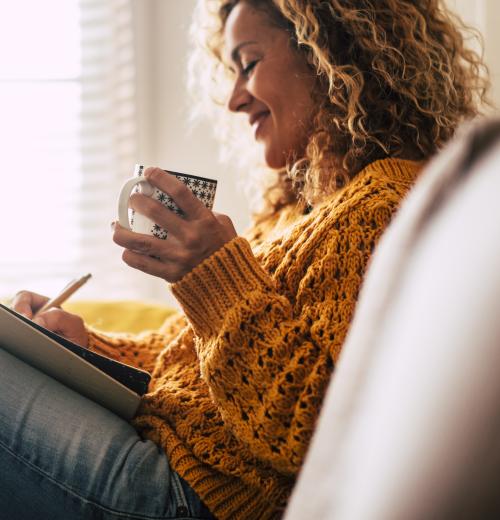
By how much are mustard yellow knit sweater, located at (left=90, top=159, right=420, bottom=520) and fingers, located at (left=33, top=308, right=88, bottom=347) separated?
0.76 ft

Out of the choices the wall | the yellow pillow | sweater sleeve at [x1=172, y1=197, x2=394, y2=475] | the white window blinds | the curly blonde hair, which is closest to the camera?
sweater sleeve at [x1=172, y1=197, x2=394, y2=475]

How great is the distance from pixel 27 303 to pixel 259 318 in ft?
1.46

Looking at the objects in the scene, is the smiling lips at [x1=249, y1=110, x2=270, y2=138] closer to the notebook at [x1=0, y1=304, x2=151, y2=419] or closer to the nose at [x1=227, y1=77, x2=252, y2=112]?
the nose at [x1=227, y1=77, x2=252, y2=112]

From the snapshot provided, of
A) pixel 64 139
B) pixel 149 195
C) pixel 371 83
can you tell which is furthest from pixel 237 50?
pixel 64 139

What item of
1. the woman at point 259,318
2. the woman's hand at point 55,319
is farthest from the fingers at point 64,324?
the woman at point 259,318

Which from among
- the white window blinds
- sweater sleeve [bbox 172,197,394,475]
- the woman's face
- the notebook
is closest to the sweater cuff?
sweater sleeve [bbox 172,197,394,475]

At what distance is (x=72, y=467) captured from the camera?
77 centimetres

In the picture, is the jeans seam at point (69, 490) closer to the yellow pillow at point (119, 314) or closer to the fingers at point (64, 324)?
the fingers at point (64, 324)

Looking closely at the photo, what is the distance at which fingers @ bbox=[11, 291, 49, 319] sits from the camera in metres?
1.02

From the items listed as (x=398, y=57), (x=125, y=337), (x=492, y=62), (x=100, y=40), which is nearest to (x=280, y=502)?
(x=125, y=337)

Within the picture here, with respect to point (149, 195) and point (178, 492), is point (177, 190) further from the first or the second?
point (178, 492)

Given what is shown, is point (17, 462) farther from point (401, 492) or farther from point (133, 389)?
point (401, 492)

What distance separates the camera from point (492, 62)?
1.30 meters

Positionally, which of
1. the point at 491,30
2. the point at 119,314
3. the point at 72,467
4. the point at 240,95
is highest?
the point at 491,30
